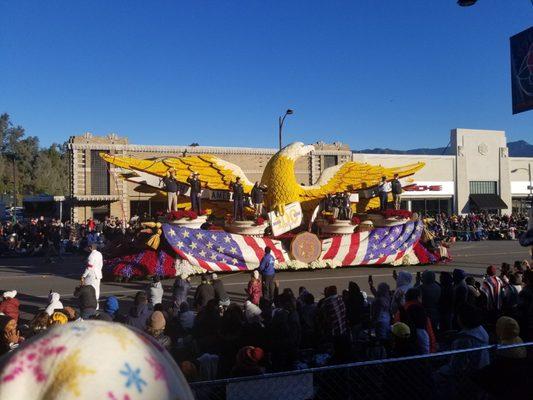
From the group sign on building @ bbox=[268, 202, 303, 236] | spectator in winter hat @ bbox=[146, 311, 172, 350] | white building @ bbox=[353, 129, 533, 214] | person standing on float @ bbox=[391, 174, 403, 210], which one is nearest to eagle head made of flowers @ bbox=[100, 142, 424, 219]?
sign on building @ bbox=[268, 202, 303, 236]

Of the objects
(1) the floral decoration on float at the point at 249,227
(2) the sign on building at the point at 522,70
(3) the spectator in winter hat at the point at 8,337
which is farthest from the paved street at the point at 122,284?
(2) the sign on building at the point at 522,70

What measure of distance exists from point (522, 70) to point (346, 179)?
7.98 m

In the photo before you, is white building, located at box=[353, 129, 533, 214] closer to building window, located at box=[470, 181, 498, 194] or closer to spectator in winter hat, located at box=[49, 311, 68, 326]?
building window, located at box=[470, 181, 498, 194]

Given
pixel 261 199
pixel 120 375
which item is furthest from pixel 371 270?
pixel 120 375

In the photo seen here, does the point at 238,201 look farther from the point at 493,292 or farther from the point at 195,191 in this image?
the point at 493,292

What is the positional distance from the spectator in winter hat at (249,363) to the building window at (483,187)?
37592 millimetres

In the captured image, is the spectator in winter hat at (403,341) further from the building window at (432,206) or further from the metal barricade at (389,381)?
the building window at (432,206)

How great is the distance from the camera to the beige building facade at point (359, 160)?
98.8 feet

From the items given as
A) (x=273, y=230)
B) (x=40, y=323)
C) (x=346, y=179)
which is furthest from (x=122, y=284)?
(x=346, y=179)

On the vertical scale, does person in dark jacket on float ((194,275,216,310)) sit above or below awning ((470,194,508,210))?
below

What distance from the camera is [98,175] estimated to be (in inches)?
1205

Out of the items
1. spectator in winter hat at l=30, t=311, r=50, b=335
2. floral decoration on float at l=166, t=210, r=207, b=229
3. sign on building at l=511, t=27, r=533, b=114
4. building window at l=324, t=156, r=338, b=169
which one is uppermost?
building window at l=324, t=156, r=338, b=169

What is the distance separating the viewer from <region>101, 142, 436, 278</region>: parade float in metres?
13.8

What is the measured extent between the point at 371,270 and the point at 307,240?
2.72 m
